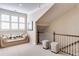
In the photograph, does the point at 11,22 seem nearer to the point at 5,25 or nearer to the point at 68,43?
the point at 5,25

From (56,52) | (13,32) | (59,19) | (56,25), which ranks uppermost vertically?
(59,19)

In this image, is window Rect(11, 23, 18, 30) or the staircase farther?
window Rect(11, 23, 18, 30)

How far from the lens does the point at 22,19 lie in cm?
685

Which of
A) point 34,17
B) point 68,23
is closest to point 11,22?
point 34,17

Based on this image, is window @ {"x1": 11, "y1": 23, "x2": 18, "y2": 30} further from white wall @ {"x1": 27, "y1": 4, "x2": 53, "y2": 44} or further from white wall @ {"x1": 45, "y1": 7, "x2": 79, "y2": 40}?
white wall @ {"x1": 45, "y1": 7, "x2": 79, "y2": 40}

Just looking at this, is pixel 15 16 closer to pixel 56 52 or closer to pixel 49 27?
→ pixel 49 27

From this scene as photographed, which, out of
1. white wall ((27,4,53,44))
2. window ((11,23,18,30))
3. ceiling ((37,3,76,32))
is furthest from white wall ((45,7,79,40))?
window ((11,23,18,30))

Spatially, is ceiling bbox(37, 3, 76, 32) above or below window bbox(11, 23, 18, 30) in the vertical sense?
above

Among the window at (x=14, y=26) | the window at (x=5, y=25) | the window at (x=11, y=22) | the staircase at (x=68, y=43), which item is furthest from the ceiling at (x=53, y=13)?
the window at (x=5, y=25)

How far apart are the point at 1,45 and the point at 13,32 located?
163 centimetres

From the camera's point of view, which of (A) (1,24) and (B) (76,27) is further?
(A) (1,24)

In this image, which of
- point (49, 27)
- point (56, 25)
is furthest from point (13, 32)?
point (56, 25)

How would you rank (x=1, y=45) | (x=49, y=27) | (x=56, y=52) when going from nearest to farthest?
(x=56, y=52) < (x=1, y=45) < (x=49, y=27)

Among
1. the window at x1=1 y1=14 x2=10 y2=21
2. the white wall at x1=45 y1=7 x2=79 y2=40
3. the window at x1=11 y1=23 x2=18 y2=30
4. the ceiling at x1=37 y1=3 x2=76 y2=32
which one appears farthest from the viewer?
the window at x1=11 y1=23 x2=18 y2=30
